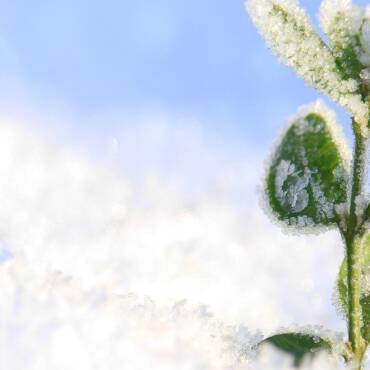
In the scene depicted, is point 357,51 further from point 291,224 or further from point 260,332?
point 260,332

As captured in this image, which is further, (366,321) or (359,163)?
(366,321)

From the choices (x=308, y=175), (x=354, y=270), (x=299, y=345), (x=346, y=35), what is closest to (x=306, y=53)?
(x=346, y=35)

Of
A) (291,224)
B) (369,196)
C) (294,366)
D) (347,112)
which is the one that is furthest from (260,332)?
(347,112)

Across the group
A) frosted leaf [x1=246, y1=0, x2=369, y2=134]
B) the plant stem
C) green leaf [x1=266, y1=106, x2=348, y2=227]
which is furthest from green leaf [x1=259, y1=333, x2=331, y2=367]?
frosted leaf [x1=246, y1=0, x2=369, y2=134]

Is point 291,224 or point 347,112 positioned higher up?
point 347,112

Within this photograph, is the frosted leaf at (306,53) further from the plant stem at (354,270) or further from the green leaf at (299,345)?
the green leaf at (299,345)

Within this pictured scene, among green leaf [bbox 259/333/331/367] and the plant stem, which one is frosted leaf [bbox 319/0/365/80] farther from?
green leaf [bbox 259/333/331/367]
